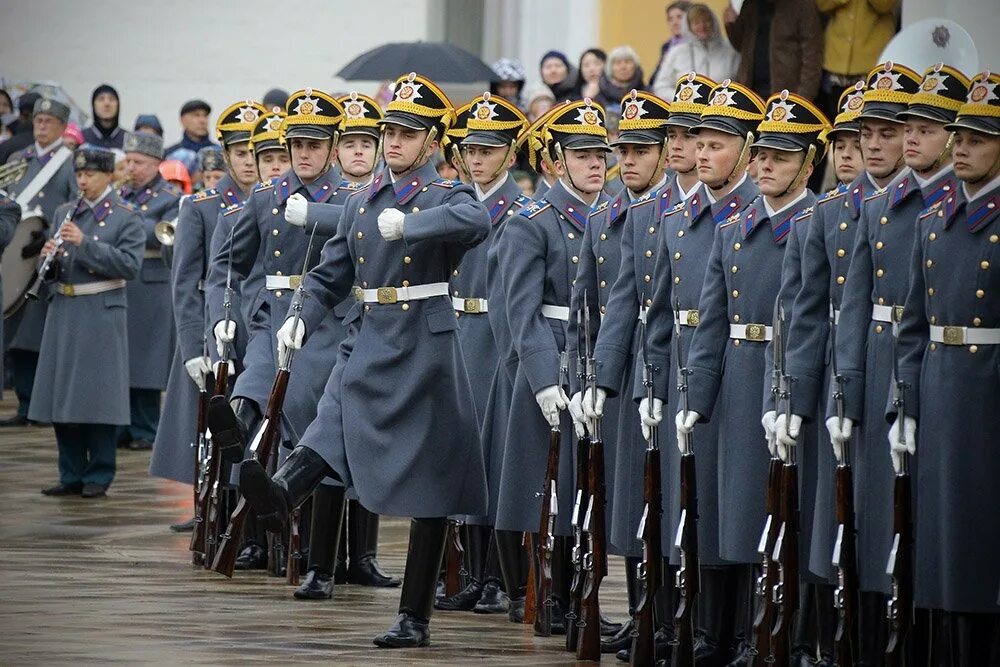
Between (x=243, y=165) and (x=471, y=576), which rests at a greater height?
(x=243, y=165)

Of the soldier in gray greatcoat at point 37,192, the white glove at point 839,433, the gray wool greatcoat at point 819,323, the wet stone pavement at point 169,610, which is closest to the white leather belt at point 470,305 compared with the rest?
the wet stone pavement at point 169,610

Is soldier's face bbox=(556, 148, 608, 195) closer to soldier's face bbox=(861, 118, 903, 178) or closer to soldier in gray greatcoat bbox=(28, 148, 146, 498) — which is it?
soldier's face bbox=(861, 118, 903, 178)

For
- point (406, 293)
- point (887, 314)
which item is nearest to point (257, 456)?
point (406, 293)

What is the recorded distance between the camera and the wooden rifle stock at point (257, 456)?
8250 mm

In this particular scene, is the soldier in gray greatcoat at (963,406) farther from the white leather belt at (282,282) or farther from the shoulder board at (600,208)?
the white leather belt at (282,282)

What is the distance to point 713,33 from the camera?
14.0m

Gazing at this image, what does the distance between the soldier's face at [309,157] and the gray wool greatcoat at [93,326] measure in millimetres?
3118

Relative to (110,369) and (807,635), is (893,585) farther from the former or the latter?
(110,369)

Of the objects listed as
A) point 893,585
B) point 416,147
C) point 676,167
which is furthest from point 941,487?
point 416,147

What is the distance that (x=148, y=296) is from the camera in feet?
50.1

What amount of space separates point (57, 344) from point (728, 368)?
20.8 ft

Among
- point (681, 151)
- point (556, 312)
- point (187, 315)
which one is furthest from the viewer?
point (187, 315)

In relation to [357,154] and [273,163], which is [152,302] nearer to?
[273,163]

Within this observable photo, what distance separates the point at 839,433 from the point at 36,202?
→ 10439 mm
